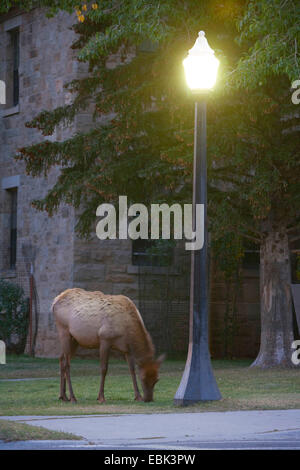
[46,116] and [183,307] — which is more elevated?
[46,116]

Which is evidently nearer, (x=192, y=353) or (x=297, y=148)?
(x=192, y=353)

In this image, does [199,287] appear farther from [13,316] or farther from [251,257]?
[251,257]

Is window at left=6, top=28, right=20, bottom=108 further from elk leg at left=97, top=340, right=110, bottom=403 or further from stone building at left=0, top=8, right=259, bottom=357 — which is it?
elk leg at left=97, top=340, right=110, bottom=403

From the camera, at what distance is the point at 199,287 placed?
1254 centimetres

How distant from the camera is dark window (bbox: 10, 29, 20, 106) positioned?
1089 inches

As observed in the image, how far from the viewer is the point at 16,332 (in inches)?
1010

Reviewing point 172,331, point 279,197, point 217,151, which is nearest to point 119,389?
point 217,151

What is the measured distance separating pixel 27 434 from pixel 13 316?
17.0 m

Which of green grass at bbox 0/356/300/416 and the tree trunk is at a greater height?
the tree trunk

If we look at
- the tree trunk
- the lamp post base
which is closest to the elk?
the lamp post base

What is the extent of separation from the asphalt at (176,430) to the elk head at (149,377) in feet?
5.99

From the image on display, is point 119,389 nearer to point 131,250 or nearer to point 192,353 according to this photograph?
point 192,353

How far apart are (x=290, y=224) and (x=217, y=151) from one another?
354 cm

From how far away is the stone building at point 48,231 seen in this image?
80.5 ft
